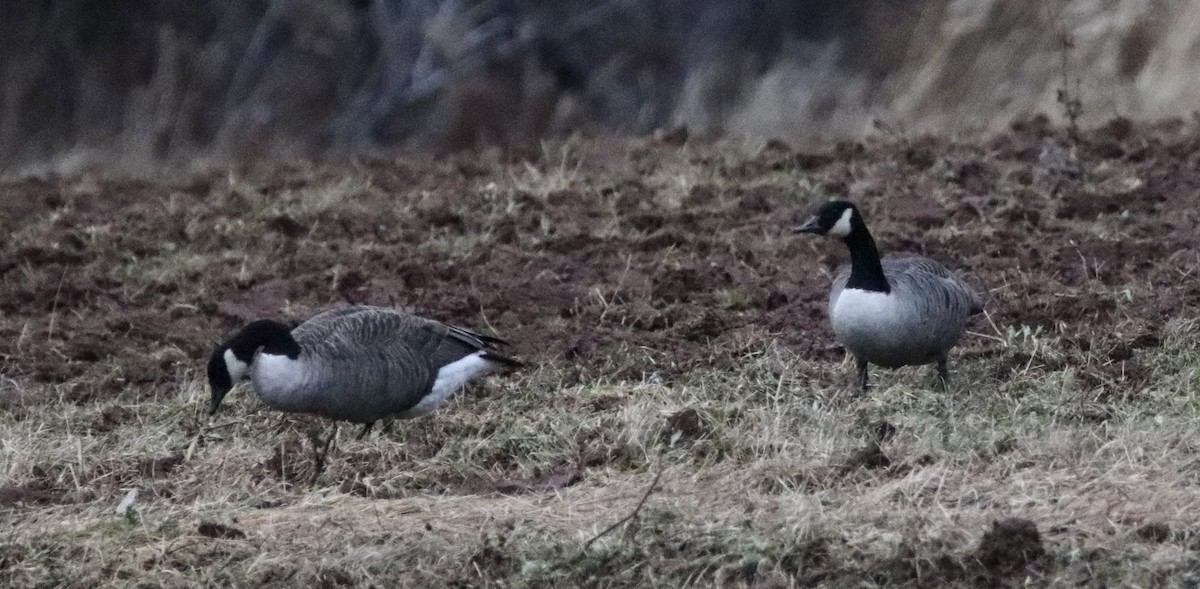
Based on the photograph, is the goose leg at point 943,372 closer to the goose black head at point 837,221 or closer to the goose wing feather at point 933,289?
the goose wing feather at point 933,289

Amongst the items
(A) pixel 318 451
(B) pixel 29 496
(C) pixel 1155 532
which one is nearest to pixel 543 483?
(A) pixel 318 451

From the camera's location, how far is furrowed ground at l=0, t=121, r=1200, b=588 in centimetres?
567

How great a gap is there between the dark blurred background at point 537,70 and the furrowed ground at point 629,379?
1.88 metres

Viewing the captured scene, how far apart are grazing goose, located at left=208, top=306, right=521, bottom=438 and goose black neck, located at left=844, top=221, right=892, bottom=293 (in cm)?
157

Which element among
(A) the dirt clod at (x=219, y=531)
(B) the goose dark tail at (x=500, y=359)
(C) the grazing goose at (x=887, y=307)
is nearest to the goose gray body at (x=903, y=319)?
(C) the grazing goose at (x=887, y=307)

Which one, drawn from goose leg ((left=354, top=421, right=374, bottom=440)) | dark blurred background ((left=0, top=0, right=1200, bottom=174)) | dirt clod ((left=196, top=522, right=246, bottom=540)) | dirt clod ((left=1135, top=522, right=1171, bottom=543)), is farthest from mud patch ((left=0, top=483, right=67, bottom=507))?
dark blurred background ((left=0, top=0, right=1200, bottom=174))

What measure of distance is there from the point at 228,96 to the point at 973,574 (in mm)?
12865

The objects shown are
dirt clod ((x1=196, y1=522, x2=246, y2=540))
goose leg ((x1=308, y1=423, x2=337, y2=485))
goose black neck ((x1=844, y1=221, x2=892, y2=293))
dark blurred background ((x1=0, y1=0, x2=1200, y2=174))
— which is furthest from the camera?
dark blurred background ((x1=0, y1=0, x2=1200, y2=174))

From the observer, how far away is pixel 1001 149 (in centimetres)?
1254

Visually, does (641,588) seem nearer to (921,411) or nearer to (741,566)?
(741,566)

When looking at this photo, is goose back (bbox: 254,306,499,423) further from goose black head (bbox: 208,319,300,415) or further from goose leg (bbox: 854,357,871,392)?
goose leg (bbox: 854,357,871,392)

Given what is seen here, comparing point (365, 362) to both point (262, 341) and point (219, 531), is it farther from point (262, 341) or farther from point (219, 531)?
point (219, 531)

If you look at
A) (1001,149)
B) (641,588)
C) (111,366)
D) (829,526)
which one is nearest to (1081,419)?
(829,526)

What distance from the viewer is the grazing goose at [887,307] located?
7.52m
